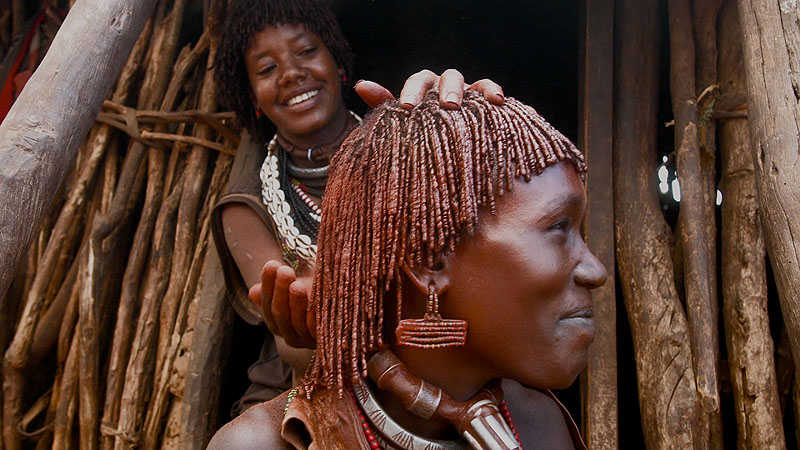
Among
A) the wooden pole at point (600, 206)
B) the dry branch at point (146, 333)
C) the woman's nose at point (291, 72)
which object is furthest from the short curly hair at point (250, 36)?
the wooden pole at point (600, 206)

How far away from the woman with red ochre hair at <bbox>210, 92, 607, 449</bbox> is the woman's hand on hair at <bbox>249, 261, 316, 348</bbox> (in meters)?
0.05

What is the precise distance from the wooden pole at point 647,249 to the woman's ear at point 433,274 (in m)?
1.15

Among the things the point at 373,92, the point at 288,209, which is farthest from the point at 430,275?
the point at 288,209

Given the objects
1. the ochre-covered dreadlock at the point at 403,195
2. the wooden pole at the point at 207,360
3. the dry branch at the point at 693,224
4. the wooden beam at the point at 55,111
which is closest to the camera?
the ochre-covered dreadlock at the point at 403,195

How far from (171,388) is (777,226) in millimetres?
2223

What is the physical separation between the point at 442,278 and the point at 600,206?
4.09ft

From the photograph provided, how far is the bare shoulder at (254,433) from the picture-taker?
149cm

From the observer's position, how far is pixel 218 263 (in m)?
2.97

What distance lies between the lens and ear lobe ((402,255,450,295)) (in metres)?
1.39

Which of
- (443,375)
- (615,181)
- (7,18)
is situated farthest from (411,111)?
(7,18)

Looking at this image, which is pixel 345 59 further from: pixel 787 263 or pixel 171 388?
pixel 787 263

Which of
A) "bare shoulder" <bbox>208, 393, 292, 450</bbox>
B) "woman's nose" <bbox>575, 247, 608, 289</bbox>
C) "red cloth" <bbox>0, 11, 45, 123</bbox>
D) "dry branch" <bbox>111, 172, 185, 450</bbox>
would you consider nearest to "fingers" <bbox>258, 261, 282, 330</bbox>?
"bare shoulder" <bbox>208, 393, 292, 450</bbox>

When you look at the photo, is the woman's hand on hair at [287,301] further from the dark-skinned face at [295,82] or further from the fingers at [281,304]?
the dark-skinned face at [295,82]

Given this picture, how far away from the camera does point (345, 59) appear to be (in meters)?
2.93
